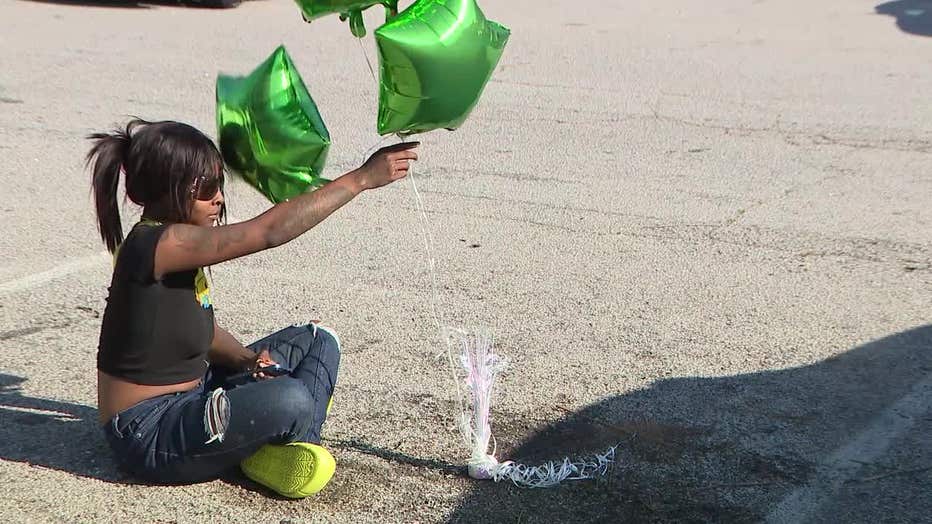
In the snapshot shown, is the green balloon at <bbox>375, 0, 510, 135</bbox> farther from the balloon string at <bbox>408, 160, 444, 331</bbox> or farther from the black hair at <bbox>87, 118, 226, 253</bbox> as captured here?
the balloon string at <bbox>408, 160, 444, 331</bbox>

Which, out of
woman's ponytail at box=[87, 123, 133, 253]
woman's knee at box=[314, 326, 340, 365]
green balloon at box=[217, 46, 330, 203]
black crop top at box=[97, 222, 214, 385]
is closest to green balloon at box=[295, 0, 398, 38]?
green balloon at box=[217, 46, 330, 203]

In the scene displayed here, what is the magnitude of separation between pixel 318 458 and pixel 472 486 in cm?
46

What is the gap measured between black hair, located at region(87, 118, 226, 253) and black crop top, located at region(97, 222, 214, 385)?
3.2 inches

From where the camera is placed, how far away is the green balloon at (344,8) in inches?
128

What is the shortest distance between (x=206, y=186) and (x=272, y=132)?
0.24 metres

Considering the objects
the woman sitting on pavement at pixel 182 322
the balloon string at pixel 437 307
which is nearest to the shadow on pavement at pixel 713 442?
the balloon string at pixel 437 307

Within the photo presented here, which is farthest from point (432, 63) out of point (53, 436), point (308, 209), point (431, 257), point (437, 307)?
point (431, 257)

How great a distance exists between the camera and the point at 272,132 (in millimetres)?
3332

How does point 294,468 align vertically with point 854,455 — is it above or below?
above

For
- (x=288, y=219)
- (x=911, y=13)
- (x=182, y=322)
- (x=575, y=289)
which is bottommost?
(x=911, y=13)

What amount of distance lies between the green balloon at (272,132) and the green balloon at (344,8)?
19 cm

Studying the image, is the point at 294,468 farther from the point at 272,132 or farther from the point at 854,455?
the point at 854,455

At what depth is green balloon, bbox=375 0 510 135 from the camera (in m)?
3.09

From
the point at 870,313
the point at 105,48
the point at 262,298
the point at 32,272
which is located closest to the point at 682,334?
the point at 870,313
